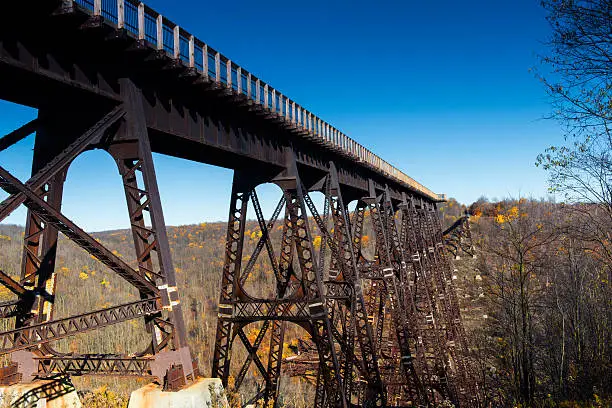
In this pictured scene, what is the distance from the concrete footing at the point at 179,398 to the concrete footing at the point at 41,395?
180cm

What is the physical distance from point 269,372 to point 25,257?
6710mm

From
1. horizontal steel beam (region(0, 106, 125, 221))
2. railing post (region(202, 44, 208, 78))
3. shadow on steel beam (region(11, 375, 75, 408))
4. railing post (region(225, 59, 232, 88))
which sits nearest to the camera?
horizontal steel beam (region(0, 106, 125, 221))

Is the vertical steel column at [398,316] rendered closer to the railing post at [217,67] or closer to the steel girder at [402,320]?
the steel girder at [402,320]

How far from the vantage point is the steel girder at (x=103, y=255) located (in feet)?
18.7

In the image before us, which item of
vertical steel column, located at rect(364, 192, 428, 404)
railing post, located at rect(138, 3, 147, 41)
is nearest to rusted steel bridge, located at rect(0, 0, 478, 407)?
railing post, located at rect(138, 3, 147, 41)

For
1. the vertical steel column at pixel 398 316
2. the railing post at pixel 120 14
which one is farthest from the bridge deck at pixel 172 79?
the vertical steel column at pixel 398 316

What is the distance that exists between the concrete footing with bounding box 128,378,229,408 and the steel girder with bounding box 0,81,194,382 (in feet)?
0.69


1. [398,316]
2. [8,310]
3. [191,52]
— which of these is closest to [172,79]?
[191,52]

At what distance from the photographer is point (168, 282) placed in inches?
248

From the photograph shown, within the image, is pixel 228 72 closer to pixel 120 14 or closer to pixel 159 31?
pixel 159 31

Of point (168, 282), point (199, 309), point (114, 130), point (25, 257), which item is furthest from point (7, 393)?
point (199, 309)

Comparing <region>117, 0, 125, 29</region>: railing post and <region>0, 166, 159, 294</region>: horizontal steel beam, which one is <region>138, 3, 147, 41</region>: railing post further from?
<region>0, 166, 159, 294</region>: horizontal steel beam

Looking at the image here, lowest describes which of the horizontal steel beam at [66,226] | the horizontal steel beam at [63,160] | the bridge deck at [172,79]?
the horizontal steel beam at [66,226]

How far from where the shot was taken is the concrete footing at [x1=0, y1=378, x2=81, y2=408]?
20.9 ft
